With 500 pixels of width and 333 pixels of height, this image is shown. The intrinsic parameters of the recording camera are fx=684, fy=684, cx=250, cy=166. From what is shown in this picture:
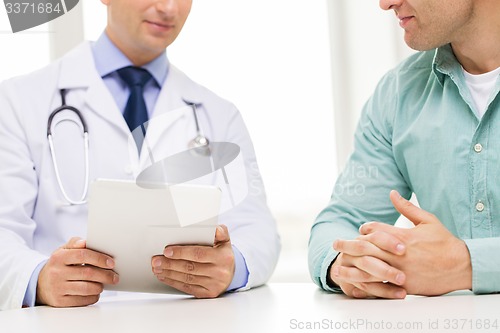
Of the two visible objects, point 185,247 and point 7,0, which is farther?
point 7,0

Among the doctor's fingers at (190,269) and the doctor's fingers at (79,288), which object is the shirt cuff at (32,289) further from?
the doctor's fingers at (190,269)

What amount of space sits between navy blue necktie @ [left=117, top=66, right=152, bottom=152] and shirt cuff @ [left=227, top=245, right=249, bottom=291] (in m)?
0.34

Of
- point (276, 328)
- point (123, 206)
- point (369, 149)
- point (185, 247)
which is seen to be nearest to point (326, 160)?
point (369, 149)

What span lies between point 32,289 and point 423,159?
765mm

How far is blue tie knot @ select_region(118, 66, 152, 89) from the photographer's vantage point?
62.6 inches

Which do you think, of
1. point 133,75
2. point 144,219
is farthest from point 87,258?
point 133,75

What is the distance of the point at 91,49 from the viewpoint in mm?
1629

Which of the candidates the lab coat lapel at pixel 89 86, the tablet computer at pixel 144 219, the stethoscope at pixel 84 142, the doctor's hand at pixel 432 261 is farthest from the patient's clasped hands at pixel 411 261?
the lab coat lapel at pixel 89 86

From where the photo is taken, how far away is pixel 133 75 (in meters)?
1.59

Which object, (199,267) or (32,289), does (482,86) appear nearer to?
(199,267)

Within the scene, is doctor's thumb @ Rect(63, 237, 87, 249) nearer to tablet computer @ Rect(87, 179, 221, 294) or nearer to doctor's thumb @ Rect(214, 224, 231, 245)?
tablet computer @ Rect(87, 179, 221, 294)

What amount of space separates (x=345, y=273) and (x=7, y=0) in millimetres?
1542

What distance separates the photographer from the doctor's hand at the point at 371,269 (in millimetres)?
1051

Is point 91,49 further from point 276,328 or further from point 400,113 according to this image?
point 276,328
